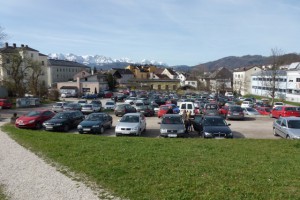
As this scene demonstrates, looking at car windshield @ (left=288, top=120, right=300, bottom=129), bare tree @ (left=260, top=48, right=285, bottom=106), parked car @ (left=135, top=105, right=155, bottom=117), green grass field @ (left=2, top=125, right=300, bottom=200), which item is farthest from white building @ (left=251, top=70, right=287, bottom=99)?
green grass field @ (left=2, top=125, right=300, bottom=200)

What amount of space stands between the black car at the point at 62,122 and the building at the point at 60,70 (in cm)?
9246

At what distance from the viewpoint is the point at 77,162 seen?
1050cm

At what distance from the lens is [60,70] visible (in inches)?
4695

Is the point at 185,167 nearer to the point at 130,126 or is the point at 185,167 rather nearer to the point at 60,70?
the point at 130,126

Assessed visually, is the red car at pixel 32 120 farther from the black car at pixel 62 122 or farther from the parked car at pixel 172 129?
the parked car at pixel 172 129

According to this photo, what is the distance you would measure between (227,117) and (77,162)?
22.5m

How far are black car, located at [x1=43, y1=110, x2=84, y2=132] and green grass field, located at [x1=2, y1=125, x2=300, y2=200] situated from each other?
21.8 ft

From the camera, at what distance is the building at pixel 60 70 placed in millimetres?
114062

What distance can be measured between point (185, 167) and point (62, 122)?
13907 millimetres

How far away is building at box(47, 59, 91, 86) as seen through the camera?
374ft

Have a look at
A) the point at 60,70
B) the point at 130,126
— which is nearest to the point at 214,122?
the point at 130,126

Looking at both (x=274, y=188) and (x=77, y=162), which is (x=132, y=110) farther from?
(x=274, y=188)

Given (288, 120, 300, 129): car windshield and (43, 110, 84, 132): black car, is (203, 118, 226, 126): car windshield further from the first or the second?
(43, 110, 84, 132): black car

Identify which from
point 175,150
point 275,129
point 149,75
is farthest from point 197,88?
point 175,150
